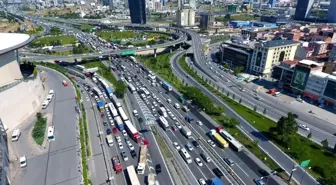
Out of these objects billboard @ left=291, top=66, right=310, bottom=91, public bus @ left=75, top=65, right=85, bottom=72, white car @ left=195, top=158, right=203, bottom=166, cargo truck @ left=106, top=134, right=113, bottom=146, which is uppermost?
billboard @ left=291, top=66, right=310, bottom=91

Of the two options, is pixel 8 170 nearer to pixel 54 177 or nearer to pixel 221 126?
pixel 54 177

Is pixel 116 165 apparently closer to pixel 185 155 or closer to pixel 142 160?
pixel 142 160

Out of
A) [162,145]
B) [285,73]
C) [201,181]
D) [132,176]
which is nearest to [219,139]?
[201,181]

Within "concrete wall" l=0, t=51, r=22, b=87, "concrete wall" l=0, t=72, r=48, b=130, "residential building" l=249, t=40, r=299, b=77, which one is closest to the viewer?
"concrete wall" l=0, t=72, r=48, b=130

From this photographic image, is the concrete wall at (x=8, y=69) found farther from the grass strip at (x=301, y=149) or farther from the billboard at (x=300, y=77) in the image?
the billboard at (x=300, y=77)

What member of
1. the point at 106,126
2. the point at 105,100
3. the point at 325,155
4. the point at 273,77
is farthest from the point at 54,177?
the point at 273,77

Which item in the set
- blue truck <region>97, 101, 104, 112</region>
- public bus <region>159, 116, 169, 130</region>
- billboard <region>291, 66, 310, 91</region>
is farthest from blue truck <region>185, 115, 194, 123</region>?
billboard <region>291, 66, 310, 91</region>

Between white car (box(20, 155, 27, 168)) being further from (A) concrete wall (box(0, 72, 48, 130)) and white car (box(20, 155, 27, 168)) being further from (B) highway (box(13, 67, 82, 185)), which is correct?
(A) concrete wall (box(0, 72, 48, 130))
